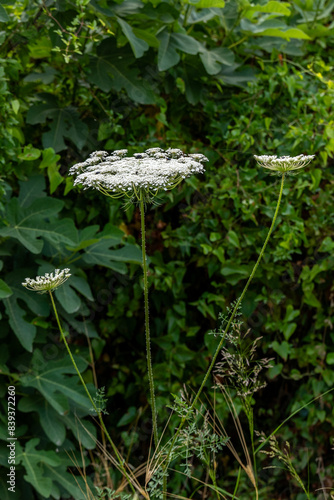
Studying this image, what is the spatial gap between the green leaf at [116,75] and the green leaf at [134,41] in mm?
142

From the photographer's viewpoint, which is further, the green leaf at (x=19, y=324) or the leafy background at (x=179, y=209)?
the leafy background at (x=179, y=209)

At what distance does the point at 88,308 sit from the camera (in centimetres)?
233

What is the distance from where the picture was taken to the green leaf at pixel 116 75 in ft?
A: 7.05

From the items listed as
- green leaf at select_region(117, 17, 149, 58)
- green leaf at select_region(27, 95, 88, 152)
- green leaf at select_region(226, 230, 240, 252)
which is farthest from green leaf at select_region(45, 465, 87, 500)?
green leaf at select_region(117, 17, 149, 58)

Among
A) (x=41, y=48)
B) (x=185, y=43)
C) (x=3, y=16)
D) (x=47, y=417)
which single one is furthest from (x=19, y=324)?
(x=185, y=43)

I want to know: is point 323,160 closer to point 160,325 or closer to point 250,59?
point 250,59

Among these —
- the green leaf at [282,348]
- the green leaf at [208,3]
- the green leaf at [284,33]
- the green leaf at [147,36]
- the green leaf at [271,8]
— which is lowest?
the green leaf at [282,348]

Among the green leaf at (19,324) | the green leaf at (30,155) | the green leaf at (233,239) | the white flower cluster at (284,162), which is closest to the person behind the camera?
the white flower cluster at (284,162)

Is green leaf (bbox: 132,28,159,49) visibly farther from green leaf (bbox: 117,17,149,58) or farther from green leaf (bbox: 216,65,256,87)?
green leaf (bbox: 216,65,256,87)

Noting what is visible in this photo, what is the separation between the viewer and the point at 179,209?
2377 millimetres

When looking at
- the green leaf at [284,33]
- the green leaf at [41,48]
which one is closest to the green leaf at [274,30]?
the green leaf at [284,33]

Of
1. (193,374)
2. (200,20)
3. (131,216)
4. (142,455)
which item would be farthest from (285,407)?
(200,20)

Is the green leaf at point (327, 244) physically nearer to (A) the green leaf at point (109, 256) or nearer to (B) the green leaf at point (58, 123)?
(A) the green leaf at point (109, 256)

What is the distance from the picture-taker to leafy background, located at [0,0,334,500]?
211cm
